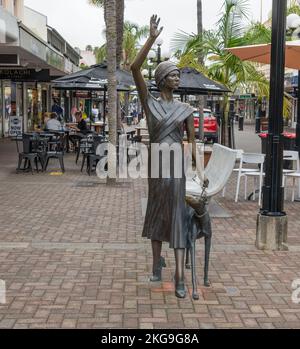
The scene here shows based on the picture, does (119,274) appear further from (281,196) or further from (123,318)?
(281,196)

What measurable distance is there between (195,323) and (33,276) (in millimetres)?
1851

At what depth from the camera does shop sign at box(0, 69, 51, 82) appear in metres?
20.9

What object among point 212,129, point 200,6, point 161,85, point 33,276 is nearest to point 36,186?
point 33,276

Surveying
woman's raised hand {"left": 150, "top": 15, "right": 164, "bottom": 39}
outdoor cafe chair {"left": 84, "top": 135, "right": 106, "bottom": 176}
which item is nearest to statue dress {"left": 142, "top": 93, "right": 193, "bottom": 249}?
woman's raised hand {"left": 150, "top": 15, "right": 164, "bottom": 39}

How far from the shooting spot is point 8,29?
1239 cm

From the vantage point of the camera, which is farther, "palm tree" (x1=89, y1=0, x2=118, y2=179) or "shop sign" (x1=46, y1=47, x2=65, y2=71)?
"shop sign" (x1=46, y1=47, x2=65, y2=71)

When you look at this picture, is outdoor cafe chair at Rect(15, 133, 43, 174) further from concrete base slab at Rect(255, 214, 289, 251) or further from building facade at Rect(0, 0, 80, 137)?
concrete base slab at Rect(255, 214, 289, 251)

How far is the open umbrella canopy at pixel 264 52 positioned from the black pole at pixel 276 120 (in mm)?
3164

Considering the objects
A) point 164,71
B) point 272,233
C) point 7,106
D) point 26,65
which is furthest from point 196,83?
point 7,106

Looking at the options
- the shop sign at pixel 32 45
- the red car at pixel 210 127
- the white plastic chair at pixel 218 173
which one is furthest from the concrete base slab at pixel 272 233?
the red car at pixel 210 127

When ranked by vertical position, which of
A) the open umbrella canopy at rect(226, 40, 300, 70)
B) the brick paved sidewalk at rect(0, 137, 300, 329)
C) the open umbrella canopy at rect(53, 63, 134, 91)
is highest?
the open umbrella canopy at rect(226, 40, 300, 70)

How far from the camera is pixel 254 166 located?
14.8 metres

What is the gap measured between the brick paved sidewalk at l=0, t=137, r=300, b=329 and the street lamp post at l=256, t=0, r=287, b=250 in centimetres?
21

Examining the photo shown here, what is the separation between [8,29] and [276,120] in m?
7.95
